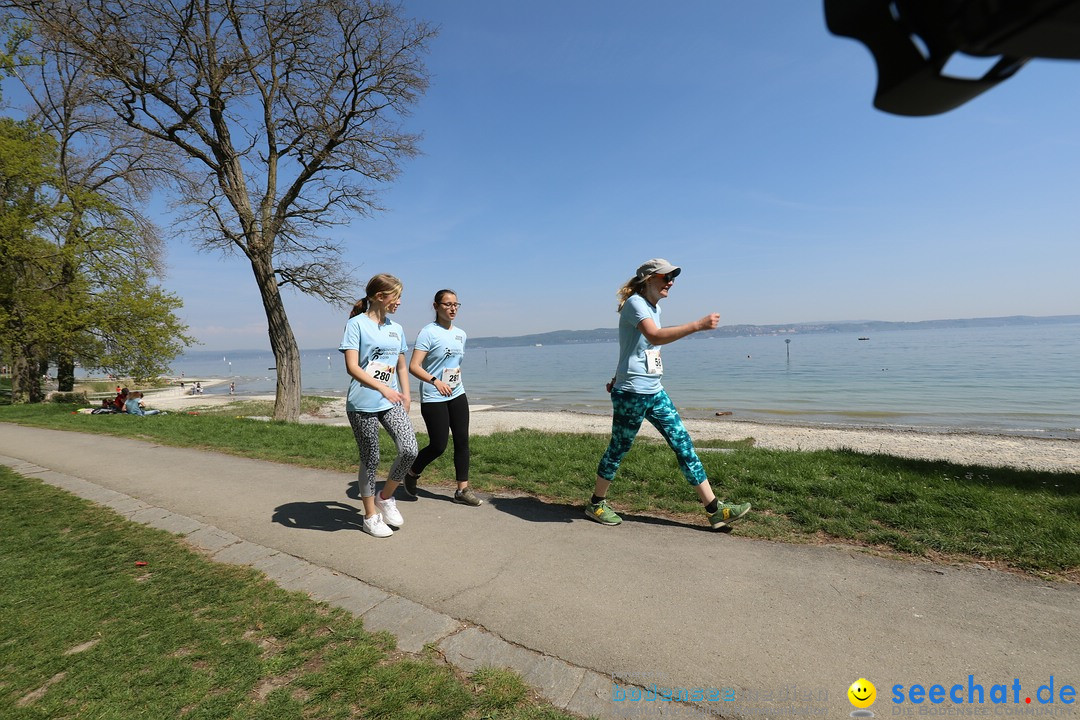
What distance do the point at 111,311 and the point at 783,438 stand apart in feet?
73.9

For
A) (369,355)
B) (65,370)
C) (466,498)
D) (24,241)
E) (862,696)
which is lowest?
(862,696)

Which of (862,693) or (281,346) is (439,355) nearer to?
(862,693)

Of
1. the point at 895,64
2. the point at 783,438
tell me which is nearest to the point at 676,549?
the point at 895,64

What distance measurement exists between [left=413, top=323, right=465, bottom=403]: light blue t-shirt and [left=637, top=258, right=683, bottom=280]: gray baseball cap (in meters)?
2.00

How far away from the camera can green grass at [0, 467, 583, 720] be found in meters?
2.16

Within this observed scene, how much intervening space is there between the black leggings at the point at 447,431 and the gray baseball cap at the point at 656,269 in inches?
82.9

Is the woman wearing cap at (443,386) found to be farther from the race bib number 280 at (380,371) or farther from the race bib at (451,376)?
the race bib number 280 at (380,371)

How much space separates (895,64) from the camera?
99 cm

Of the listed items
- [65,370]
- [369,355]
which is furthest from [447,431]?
[65,370]

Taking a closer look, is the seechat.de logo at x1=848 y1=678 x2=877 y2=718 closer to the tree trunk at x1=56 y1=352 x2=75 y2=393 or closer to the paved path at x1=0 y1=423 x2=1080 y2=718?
the paved path at x1=0 y1=423 x2=1080 y2=718

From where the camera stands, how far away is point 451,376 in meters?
5.00

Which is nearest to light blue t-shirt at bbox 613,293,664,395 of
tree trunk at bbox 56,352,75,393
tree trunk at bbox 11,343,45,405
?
tree trunk at bbox 56,352,75,393

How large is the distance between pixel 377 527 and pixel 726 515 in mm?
2873

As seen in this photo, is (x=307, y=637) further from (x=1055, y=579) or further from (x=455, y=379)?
(x=1055, y=579)
